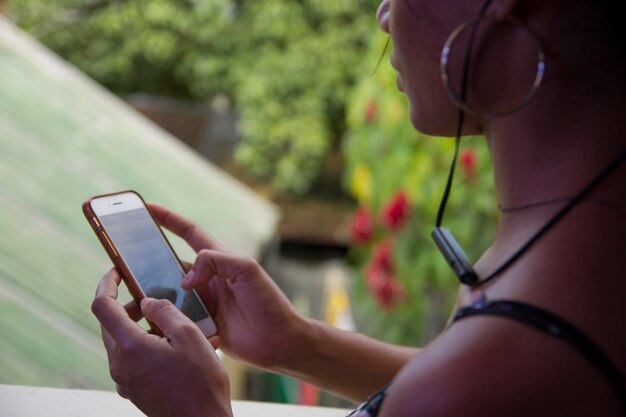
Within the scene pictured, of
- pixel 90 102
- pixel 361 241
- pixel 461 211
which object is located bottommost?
pixel 361 241

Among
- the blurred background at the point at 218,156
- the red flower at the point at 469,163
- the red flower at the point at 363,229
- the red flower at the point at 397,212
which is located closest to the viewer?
the blurred background at the point at 218,156

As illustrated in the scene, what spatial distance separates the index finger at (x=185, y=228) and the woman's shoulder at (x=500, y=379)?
40 centimetres

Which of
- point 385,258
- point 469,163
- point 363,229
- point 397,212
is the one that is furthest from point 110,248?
point 363,229

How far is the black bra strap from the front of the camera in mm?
469

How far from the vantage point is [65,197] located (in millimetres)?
1708

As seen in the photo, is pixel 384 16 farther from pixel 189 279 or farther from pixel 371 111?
pixel 371 111

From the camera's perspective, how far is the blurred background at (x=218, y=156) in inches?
57.1

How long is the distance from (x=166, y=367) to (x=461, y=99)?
11.2 inches

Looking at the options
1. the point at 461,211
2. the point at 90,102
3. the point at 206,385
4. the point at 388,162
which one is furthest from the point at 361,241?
the point at 206,385

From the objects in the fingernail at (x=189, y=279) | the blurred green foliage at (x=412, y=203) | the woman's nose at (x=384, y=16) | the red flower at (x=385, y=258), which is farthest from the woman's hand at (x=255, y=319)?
the red flower at (x=385, y=258)

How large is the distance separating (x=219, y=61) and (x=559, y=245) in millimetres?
5611

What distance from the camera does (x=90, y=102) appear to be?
2275mm

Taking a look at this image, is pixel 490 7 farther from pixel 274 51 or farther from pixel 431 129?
pixel 274 51

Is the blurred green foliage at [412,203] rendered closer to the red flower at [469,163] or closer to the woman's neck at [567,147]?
the red flower at [469,163]
